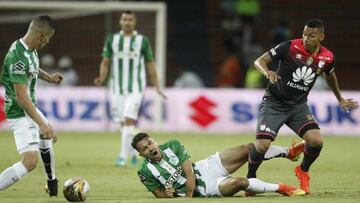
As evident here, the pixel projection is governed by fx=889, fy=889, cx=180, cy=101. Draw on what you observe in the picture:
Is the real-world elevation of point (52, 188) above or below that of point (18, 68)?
below

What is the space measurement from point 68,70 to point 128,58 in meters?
8.59

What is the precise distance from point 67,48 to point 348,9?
914 cm

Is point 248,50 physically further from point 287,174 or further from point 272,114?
point 272,114

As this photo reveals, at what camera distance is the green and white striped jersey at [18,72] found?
9.62m

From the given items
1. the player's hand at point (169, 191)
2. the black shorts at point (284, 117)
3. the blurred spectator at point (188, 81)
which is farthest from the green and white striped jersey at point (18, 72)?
the blurred spectator at point (188, 81)

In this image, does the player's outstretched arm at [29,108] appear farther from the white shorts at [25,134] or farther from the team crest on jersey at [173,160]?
the team crest on jersey at [173,160]

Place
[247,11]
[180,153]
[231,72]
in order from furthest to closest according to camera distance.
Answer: [247,11] → [231,72] → [180,153]

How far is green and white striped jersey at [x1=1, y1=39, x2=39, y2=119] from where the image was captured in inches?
379

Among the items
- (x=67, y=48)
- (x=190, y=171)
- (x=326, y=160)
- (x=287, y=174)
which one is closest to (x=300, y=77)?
(x=190, y=171)

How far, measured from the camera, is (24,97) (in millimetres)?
9477

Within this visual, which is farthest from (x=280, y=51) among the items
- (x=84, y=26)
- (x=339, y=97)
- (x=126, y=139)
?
(x=84, y=26)

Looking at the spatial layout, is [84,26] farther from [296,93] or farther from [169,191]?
[169,191]

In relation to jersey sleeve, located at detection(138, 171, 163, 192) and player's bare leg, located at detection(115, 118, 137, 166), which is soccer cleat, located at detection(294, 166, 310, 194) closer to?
jersey sleeve, located at detection(138, 171, 163, 192)

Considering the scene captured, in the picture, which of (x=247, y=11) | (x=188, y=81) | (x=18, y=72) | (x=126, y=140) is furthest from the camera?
(x=247, y=11)
